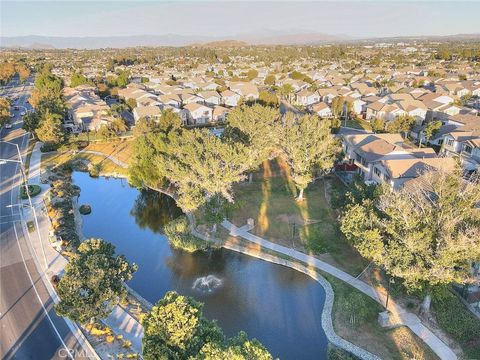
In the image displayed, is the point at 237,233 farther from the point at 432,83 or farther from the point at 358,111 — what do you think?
the point at 432,83

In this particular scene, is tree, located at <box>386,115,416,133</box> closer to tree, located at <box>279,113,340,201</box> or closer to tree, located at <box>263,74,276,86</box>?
tree, located at <box>279,113,340,201</box>

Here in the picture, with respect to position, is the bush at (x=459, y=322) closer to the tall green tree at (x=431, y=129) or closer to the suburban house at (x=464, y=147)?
the suburban house at (x=464, y=147)

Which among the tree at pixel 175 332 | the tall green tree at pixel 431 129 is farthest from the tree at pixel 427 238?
the tall green tree at pixel 431 129

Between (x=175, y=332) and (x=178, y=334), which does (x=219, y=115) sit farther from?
(x=178, y=334)

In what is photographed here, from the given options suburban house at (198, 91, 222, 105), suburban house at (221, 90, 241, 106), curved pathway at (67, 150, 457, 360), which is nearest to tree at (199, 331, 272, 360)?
curved pathway at (67, 150, 457, 360)

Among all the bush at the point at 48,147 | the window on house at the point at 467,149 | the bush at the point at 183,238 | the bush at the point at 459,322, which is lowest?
the bush at the point at 459,322

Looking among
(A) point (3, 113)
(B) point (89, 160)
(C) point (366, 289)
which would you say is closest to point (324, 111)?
(B) point (89, 160)
